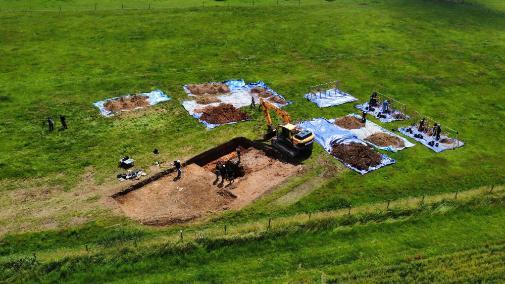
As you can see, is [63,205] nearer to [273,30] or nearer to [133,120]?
[133,120]

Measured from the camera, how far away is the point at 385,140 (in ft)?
146

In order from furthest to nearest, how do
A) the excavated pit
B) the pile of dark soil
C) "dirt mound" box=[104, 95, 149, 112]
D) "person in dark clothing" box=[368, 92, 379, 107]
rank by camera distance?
"person in dark clothing" box=[368, 92, 379, 107], the pile of dark soil, "dirt mound" box=[104, 95, 149, 112], the excavated pit

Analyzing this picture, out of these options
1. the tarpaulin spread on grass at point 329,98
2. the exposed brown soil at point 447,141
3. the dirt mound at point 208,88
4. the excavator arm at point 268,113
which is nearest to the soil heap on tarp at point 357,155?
the excavator arm at point 268,113

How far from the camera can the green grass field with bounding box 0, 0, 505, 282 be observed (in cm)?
3022

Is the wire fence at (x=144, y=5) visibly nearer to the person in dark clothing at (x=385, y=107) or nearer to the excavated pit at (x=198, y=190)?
the person in dark clothing at (x=385, y=107)

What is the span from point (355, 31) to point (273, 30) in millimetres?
14200

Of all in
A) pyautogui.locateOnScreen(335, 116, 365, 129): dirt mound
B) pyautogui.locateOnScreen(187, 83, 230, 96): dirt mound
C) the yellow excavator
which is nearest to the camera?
the yellow excavator

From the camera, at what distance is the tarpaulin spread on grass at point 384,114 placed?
4922 cm

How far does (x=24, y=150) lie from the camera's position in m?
41.1

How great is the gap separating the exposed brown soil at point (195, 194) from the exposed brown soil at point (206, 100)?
1263 cm

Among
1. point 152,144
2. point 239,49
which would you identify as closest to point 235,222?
point 152,144

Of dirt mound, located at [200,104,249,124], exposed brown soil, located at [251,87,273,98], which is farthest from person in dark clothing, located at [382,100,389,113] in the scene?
dirt mound, located at [200,104,249,124]

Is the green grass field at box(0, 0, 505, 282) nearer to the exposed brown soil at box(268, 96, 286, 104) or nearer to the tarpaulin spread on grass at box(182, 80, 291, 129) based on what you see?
the tarpaulin spread on grass at box(182, 80, 291, 129)

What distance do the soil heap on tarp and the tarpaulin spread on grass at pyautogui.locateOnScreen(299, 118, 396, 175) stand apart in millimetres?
389
